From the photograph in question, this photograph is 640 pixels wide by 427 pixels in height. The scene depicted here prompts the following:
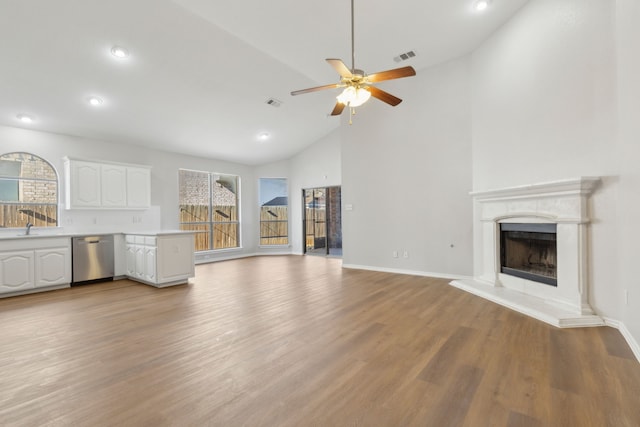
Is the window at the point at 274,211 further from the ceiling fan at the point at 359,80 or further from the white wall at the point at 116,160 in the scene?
the ceiling fan at the point at 359,80

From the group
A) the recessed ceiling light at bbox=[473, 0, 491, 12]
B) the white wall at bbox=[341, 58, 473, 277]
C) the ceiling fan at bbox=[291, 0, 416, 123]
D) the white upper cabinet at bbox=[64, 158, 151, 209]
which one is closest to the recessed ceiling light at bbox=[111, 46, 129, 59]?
the white upper cabinet at bbox=[64, 158, 151, 209]

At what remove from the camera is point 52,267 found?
4676mm

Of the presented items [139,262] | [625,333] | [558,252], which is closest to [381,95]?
[558,252]

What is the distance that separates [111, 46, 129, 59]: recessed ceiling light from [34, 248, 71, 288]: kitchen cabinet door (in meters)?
3.17

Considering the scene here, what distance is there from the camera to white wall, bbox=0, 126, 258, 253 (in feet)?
16.7

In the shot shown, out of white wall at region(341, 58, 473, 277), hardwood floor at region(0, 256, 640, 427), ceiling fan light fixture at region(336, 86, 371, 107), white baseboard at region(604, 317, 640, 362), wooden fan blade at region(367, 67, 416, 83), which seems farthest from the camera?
white wall at region(341, 58, 473, 277)

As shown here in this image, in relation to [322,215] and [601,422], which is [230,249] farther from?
[601,422]

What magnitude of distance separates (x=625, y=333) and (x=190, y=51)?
577 cm

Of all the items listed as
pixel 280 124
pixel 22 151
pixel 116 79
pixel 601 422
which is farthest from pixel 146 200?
pixel 601 422

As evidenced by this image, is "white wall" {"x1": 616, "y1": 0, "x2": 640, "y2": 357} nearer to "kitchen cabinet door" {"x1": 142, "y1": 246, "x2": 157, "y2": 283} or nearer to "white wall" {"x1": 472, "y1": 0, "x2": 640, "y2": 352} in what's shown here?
"white wall" {"x1": 472, "y1": 0, "x2": 640, "y2": 352}

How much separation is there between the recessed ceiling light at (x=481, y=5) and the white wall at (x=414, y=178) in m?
1.16

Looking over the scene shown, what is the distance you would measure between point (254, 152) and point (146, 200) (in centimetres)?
289

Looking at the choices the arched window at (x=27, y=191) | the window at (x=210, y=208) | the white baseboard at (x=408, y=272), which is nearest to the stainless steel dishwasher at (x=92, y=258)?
the arched window at (x=27, y=191)

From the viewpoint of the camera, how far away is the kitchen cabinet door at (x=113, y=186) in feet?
18.2
